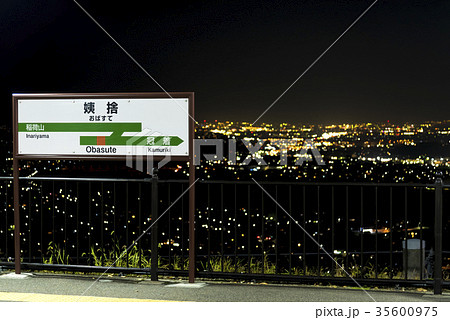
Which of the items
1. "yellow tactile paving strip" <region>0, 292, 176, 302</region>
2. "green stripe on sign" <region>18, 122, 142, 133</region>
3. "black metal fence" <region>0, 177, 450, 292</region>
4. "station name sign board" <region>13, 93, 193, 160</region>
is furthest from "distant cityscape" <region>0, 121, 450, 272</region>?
"yellow tactile paving strip" <region>0, 292, 176, 302</region>

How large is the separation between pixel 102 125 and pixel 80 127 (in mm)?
322

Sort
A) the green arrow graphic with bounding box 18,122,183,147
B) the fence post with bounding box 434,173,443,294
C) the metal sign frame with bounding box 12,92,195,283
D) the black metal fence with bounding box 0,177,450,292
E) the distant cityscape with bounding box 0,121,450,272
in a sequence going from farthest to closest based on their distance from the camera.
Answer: the distant cityscape with bounding box 0,121,450,272 < the black metal fence with bounding box 0,177,450,292 < the green arrow graphic with bounding box 18,122,183,147 < the metal sign frame with bounding box 12,92,195,283 < the fence post with bounding box 434,173,443,294

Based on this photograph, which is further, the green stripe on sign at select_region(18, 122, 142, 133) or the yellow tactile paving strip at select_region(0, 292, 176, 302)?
the green stripe on sign at select_region(18, 122, 142, 133)

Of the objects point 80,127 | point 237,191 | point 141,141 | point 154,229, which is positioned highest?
point 80,127

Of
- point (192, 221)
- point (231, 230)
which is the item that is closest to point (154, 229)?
point (192, 221)

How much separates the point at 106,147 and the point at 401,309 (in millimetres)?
4017

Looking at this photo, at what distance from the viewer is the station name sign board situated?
6723 millimetres

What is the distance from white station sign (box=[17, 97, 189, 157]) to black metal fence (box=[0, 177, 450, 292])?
49cm

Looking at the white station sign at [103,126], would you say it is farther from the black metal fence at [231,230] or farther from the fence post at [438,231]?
the fence post at [438,231]

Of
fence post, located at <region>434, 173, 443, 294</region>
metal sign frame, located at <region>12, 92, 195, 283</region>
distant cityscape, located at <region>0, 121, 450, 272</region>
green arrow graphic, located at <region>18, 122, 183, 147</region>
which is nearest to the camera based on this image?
fence post, located at <region>434, 173, 443, 294</region>

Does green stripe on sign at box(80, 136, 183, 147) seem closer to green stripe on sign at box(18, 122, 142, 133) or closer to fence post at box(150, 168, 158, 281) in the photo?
green stripe on sign at box(18, 122, 142, 133)

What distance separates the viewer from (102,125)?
6.93 meters

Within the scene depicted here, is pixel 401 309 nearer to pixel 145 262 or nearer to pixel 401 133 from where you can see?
pixel 145 262

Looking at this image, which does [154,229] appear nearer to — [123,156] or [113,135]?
[123,156]
